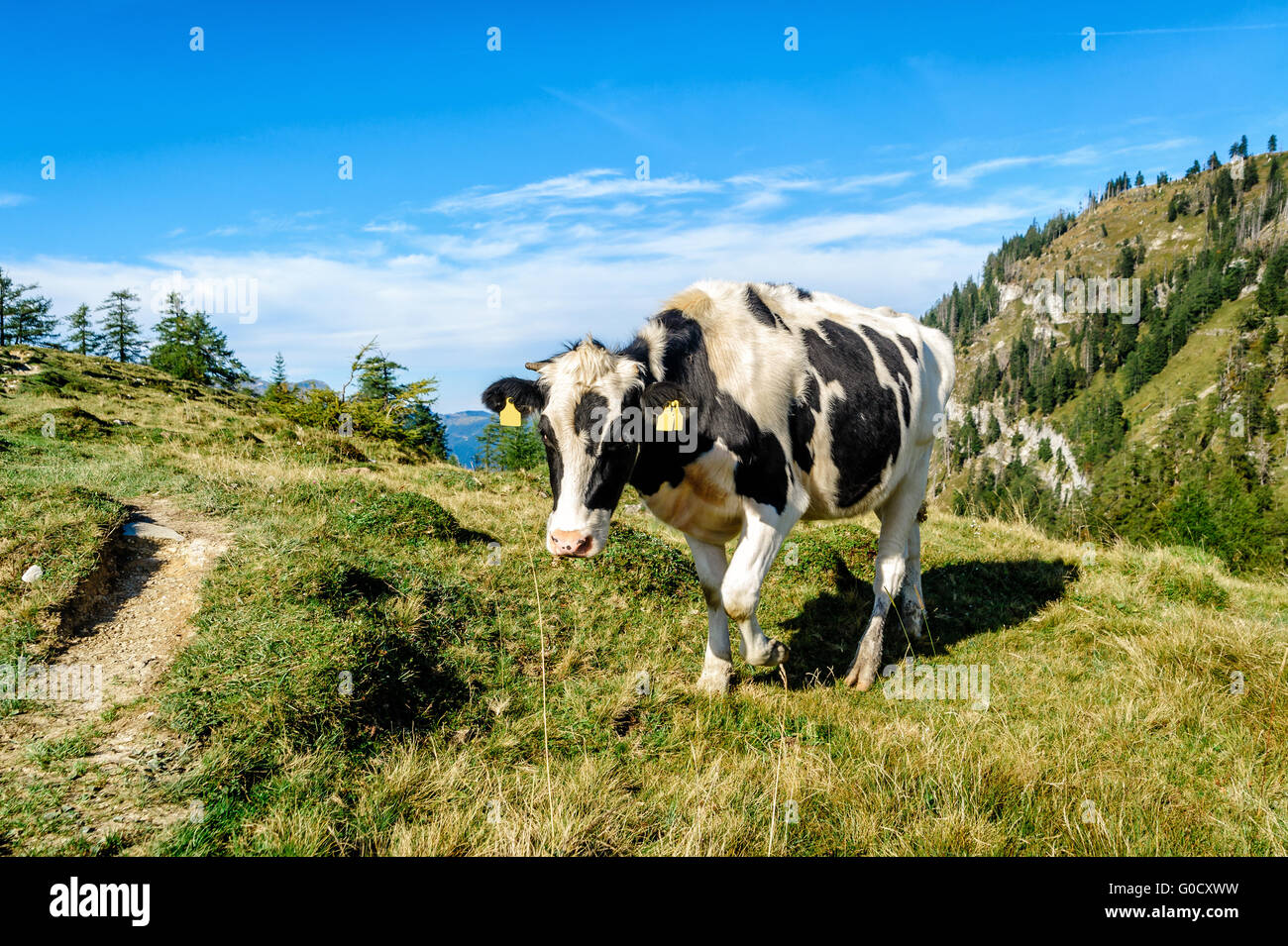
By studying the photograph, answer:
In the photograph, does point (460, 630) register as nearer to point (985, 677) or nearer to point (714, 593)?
point (714, 593)

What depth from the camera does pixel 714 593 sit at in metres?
6.13

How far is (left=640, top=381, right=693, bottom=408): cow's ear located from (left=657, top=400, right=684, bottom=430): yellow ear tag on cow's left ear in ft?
0.16

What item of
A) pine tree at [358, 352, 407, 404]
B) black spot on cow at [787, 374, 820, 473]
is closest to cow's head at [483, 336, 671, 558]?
black spot on cow at [787, 374, 820, 473]

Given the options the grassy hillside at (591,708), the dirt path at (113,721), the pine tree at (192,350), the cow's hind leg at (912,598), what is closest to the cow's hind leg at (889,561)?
the cow's hind leg at (912,598)

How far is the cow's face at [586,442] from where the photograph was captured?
4625 millimetres

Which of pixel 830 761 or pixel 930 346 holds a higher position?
pixel 930 346

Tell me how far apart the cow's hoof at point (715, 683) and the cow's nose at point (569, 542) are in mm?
2148

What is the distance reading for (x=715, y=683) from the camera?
609 cm

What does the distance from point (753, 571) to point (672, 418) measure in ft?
4.94

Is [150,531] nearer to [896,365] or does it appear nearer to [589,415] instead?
[589,415]

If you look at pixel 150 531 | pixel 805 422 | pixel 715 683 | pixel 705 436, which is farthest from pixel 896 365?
pixel 150 531

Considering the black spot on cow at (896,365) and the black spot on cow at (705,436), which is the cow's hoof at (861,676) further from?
the black spot on cow at (896,365)
